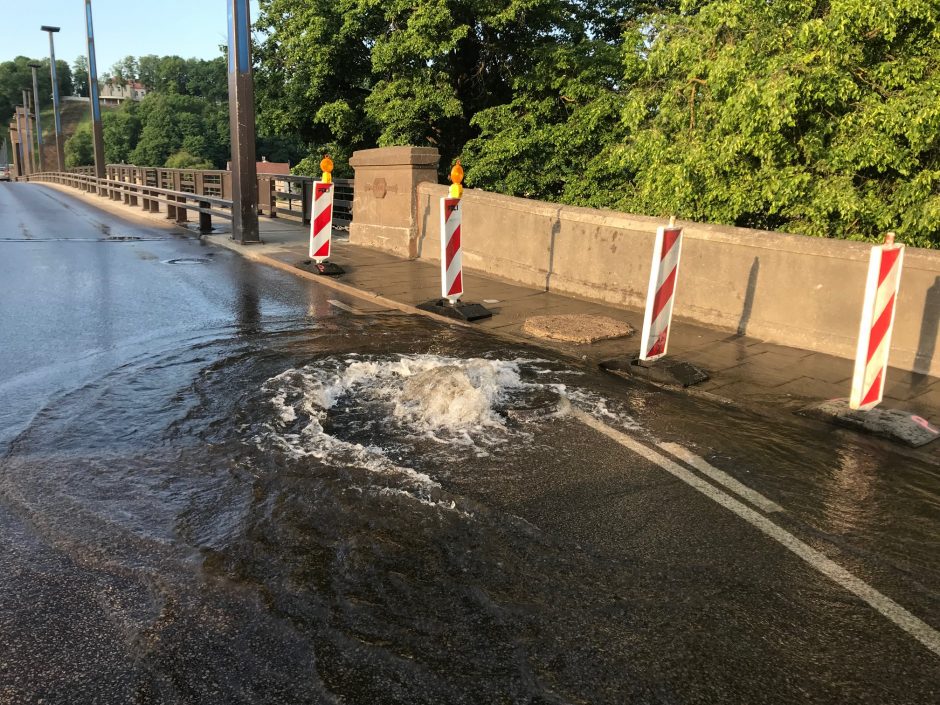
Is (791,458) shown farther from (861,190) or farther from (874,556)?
(861,190)

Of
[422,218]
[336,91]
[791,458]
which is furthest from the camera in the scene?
[336,91]

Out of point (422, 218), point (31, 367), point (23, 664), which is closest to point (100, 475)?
point (23, 664)

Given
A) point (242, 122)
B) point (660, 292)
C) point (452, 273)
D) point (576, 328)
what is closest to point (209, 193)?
point (242, 122)

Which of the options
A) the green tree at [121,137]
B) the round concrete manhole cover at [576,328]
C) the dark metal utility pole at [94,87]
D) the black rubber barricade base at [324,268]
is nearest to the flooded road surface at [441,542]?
the round concrete manhole cover at [576,328]

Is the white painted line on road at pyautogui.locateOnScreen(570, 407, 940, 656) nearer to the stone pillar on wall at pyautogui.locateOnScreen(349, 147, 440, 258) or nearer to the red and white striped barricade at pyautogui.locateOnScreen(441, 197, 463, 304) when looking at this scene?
the red and white striped barricade at pyautogui.locateOnScreen(441, 197, 463, 304)

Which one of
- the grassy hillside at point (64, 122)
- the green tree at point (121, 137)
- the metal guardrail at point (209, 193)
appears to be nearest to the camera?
the metal guardrail at point (209, 193)

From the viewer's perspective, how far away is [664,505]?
3855mm

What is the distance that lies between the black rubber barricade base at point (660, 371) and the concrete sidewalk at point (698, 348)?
0.42 ft

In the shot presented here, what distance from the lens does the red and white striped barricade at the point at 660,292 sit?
261 inches

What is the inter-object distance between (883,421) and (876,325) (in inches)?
28.9

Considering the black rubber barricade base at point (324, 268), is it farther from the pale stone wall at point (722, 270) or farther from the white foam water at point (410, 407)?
the white foam water at point (410, 407)

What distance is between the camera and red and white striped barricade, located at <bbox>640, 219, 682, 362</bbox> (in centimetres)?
662

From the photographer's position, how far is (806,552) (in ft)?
11.1

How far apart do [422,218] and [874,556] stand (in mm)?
11124
